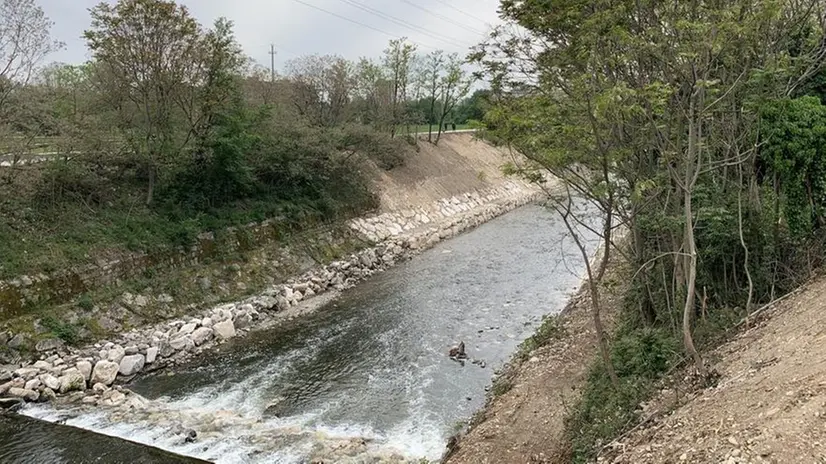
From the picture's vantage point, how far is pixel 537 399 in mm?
9680

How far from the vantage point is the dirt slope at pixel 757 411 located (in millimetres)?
5070

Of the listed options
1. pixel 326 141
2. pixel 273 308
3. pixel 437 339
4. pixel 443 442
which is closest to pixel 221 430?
pixel 443 442

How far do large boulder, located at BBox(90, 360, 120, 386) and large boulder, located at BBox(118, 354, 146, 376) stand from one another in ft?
0.57

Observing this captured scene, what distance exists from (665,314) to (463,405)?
4253 mm

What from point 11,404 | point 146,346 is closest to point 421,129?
point 146,346

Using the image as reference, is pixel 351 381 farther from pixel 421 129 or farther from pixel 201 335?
pixel 421 129

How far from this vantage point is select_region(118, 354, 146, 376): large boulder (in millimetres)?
13273

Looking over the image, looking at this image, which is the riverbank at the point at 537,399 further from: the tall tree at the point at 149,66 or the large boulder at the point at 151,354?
the tall tree at the point at 149,66

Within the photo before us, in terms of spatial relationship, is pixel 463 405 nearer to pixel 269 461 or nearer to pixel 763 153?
pixel 269 461

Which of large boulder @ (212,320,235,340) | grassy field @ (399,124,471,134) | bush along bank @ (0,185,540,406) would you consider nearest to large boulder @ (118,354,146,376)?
bush along bank @ (0,185,540,406)

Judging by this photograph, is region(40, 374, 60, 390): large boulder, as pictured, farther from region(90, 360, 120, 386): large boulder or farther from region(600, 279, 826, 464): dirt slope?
region(600, 279, 826, 464): dirt slope

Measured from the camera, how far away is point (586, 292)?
1608 centimetres

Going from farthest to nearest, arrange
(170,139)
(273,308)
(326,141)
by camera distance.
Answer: (326,141)
(170,139)
(273,308)

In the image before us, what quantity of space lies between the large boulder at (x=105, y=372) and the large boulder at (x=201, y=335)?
2211mm
